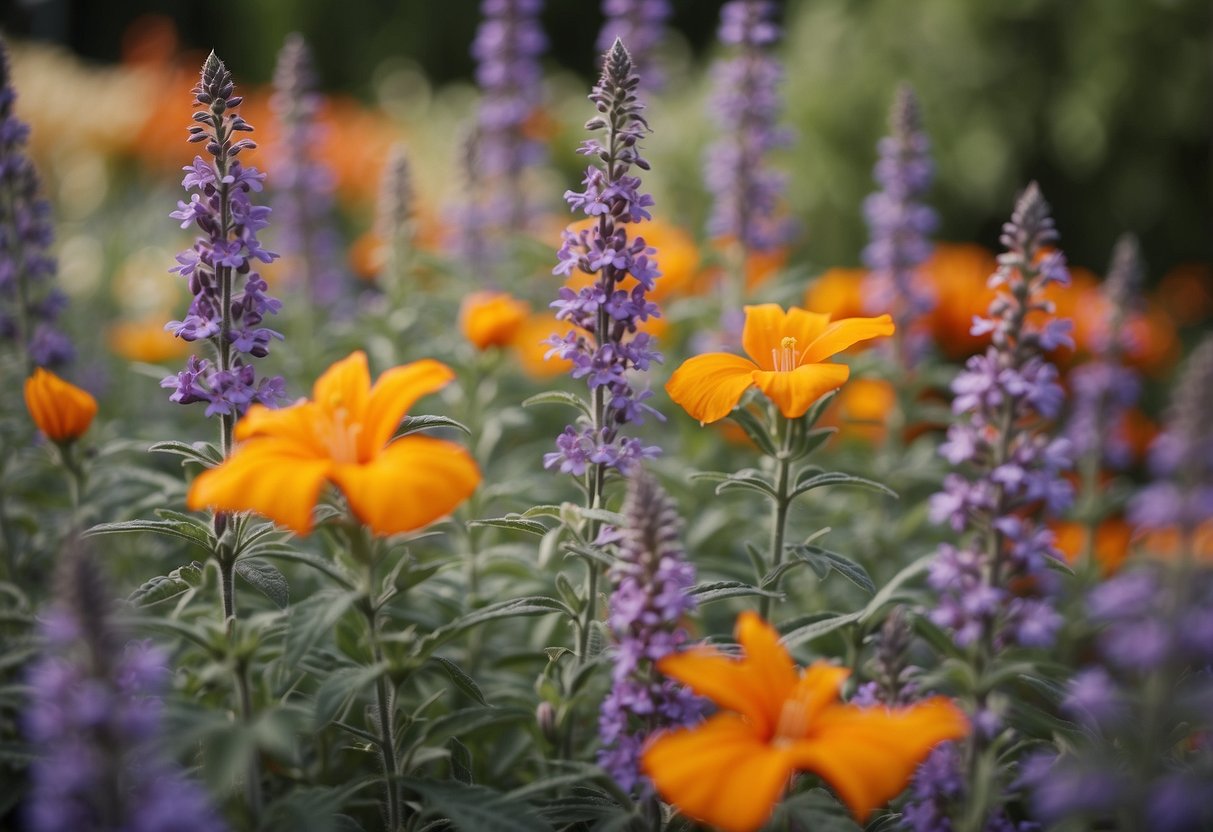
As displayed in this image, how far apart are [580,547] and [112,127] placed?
10036mm

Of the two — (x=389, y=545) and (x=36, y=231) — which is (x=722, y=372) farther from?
(x=36, y=231)

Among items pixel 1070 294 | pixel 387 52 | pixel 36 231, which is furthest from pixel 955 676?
pixel 387 52

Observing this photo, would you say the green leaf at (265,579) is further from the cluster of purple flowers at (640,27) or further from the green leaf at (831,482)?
the cluster of purple flowers at (640,27)

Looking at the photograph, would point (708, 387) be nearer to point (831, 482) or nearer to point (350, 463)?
point (831, 482)

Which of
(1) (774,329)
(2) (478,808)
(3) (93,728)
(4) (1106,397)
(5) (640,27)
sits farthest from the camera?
(5) (640,27)

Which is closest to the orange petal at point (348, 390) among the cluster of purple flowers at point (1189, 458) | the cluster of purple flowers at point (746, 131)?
the cluster of purple flowers at point (1189, 458)

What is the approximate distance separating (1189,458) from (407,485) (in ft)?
4.11

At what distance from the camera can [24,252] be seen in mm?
3287

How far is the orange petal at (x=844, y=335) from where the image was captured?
6.97 feet

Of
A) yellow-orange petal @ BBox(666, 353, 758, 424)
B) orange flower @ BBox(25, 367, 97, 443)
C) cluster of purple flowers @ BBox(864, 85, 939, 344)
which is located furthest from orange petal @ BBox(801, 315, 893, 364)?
cluster of purple flowers @ BBox(864, 85, 939, 344)

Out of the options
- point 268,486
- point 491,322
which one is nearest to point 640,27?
point 491,322

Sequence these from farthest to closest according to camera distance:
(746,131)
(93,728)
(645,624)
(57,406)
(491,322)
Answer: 1. (746,131)
2. (491,322)
3. (57,406)
4. (645,624)
5. (93,728)

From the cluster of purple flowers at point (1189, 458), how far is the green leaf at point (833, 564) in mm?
705

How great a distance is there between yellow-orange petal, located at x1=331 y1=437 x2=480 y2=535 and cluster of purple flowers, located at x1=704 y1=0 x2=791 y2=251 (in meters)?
2.58
